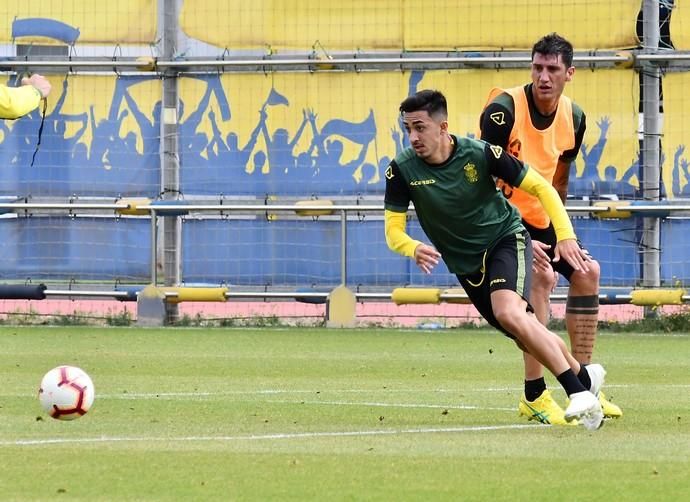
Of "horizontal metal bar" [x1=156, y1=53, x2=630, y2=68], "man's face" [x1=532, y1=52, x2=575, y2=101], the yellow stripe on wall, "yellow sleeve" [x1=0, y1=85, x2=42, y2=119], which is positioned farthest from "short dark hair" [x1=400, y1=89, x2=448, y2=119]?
the yellow stripe on wall

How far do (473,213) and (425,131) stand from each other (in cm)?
55

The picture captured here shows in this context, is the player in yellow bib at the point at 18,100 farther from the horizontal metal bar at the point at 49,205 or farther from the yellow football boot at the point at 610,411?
the horizontal metal bar at the point at 49,205

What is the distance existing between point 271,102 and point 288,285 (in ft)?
7.21

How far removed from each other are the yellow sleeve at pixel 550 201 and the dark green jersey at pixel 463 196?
0.05 m

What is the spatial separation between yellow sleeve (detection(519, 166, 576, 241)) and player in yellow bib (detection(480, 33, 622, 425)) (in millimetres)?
855

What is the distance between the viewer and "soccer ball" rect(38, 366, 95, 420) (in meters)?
8.84

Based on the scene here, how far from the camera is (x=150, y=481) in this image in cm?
679

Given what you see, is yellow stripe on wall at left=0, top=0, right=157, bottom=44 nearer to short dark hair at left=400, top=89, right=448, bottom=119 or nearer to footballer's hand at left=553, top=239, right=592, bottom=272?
short dark hair at left=400, top=89, right=448, bottom=119

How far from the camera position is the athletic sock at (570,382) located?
8766 mm

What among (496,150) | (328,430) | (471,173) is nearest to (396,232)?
(471,173)

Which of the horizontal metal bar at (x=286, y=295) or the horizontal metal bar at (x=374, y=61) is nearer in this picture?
the horizontal metal bar at (x=286, y=295)

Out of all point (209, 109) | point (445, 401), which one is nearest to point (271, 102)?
point (209, 109)

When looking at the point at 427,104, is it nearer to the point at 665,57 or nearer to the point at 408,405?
the point at 408,405

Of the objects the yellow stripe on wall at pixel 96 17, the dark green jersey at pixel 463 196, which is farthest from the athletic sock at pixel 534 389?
the yellow stripe on wall at pixel 96 17
